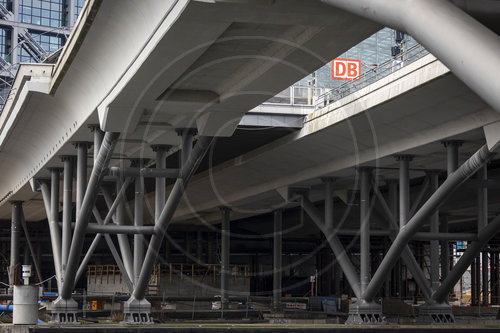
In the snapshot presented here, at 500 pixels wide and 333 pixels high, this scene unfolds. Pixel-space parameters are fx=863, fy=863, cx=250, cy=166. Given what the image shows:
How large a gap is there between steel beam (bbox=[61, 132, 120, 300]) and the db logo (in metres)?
16.4

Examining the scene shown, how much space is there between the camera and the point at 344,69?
153 ft

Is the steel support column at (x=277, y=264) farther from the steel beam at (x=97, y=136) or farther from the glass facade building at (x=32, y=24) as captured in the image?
the glass facade building at (x=32, y=24)

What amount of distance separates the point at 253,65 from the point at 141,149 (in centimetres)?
1602

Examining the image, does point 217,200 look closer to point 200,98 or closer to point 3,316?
point 3,316

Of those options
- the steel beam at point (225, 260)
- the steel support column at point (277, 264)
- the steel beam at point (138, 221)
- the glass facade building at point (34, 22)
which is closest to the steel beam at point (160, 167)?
the steel beam at point (138, 221)

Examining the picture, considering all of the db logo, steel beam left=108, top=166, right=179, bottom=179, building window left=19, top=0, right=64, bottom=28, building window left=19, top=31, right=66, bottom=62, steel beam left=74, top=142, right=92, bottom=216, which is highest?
building window left=19, top=0, right=64, bottom=28

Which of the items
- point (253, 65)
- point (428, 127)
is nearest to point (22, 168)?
point (428, 127)

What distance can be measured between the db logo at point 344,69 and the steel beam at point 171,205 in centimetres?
1469

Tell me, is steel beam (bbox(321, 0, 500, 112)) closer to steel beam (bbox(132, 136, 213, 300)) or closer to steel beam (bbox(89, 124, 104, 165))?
steel beam (bbox(132, 136, 213, 300))

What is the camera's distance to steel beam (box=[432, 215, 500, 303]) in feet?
126

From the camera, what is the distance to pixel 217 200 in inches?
2776

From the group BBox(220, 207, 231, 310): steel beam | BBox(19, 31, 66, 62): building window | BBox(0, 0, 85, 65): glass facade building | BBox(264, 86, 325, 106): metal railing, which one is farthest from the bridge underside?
BBox(19, 31, 66, 62): building window

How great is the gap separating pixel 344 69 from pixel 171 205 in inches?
631

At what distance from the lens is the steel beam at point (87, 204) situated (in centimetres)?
3362
